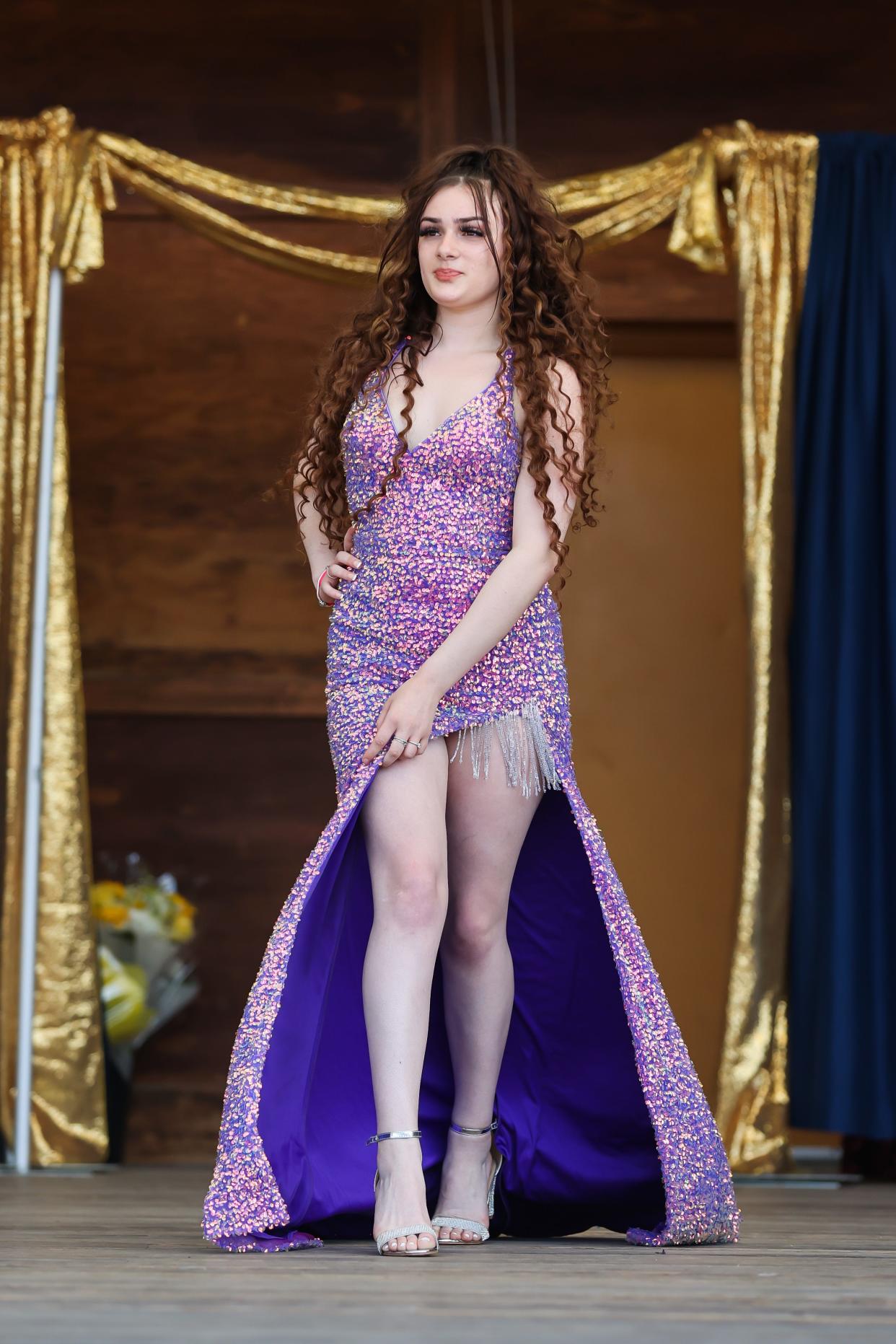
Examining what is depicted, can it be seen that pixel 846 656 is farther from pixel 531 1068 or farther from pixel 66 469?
pixel 66 469

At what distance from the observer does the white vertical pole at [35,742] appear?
3.09 m

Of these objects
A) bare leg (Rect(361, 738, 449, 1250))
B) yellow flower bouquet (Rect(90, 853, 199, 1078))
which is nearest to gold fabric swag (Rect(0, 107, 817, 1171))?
yellow flower bouquet (Rect(90, 853, 199, 1078))

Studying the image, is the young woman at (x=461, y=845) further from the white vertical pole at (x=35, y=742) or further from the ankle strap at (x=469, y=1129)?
the white vertical pole at (x=35, y=742)

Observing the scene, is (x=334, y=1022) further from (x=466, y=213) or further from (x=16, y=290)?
(x=16, y=290)

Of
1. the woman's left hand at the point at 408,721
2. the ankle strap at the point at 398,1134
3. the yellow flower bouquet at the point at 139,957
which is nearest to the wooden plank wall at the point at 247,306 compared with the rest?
the yellow flower bouquet at the point at 139,957

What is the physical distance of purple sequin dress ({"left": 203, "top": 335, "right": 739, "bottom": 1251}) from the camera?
1.99 meters

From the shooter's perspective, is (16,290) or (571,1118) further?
(16,290)

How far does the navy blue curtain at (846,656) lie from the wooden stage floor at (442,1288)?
2.75ft

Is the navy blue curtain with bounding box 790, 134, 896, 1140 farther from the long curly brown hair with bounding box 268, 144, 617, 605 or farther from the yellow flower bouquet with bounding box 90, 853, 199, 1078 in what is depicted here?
the yellow flower bouquet with bounding box 90, 853, 199, 1078

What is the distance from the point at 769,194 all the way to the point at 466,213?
1.26m

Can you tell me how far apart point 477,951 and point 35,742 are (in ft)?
4.46

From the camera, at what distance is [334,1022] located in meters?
2.14

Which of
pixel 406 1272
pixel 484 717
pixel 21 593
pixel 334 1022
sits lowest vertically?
pixel 406 1272

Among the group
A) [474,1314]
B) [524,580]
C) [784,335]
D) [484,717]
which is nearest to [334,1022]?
[484,717]
